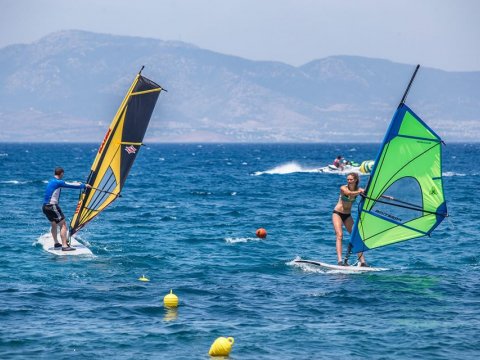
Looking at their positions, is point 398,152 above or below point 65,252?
above

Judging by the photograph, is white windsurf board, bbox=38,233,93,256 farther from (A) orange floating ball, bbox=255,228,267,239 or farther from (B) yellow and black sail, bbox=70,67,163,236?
(A) orange floating ball, bbox=255,228,267,239

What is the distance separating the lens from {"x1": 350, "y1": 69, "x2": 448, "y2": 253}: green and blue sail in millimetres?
21922

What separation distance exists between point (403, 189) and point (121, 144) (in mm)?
8340

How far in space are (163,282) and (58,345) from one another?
618 centimetres

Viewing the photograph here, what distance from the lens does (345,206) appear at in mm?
23500

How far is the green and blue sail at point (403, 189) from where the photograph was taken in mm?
21922

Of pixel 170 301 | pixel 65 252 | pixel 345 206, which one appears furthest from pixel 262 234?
pixel 170 301

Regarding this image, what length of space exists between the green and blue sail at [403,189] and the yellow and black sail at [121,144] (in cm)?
678

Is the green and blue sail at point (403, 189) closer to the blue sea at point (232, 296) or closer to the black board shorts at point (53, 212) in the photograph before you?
the blue sea at point (232, 296)

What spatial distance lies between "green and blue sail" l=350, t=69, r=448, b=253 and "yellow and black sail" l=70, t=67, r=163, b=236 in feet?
22.2

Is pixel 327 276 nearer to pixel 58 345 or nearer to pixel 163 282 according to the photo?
pixel 163 282

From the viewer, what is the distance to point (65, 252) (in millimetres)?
26094

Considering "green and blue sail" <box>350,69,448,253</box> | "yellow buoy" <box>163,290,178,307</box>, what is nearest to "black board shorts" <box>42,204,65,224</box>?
"yellow buoy" <box>163,290,178,307</box>

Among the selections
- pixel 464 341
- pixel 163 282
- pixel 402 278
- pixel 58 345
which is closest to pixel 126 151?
pixel 163 282
